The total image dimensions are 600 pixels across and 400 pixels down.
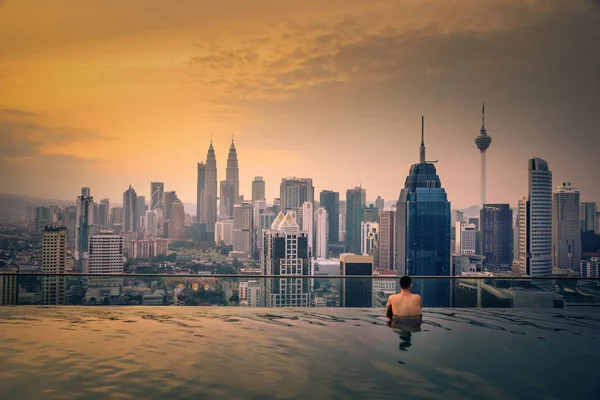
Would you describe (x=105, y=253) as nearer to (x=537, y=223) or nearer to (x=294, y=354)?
(x=294, y=354)

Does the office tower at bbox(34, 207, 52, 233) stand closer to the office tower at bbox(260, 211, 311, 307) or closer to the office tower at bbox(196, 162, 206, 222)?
the office tower at bbox(196, 162, 206, 222)

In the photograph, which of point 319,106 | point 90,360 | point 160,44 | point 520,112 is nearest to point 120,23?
point 160,44

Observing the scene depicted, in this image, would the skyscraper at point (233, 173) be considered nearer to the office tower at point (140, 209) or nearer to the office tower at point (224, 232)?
the office tower at point (224, 232)

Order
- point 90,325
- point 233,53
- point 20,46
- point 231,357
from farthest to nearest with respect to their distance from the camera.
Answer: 1. point 233,53
2. point 20,46
3. point 90,325
4. point 231,357

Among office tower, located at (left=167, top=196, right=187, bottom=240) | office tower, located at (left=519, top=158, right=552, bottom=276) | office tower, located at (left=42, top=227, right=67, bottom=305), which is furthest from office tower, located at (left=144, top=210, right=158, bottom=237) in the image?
office tower, located at (left=519, top=158, right=552, bottom=276)

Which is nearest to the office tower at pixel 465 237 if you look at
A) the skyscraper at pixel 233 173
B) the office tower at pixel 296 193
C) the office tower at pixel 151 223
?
the office tower at pixel 296 193

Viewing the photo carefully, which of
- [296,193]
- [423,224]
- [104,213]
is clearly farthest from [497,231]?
[104,213]

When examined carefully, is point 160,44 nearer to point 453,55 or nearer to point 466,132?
point 453,55
